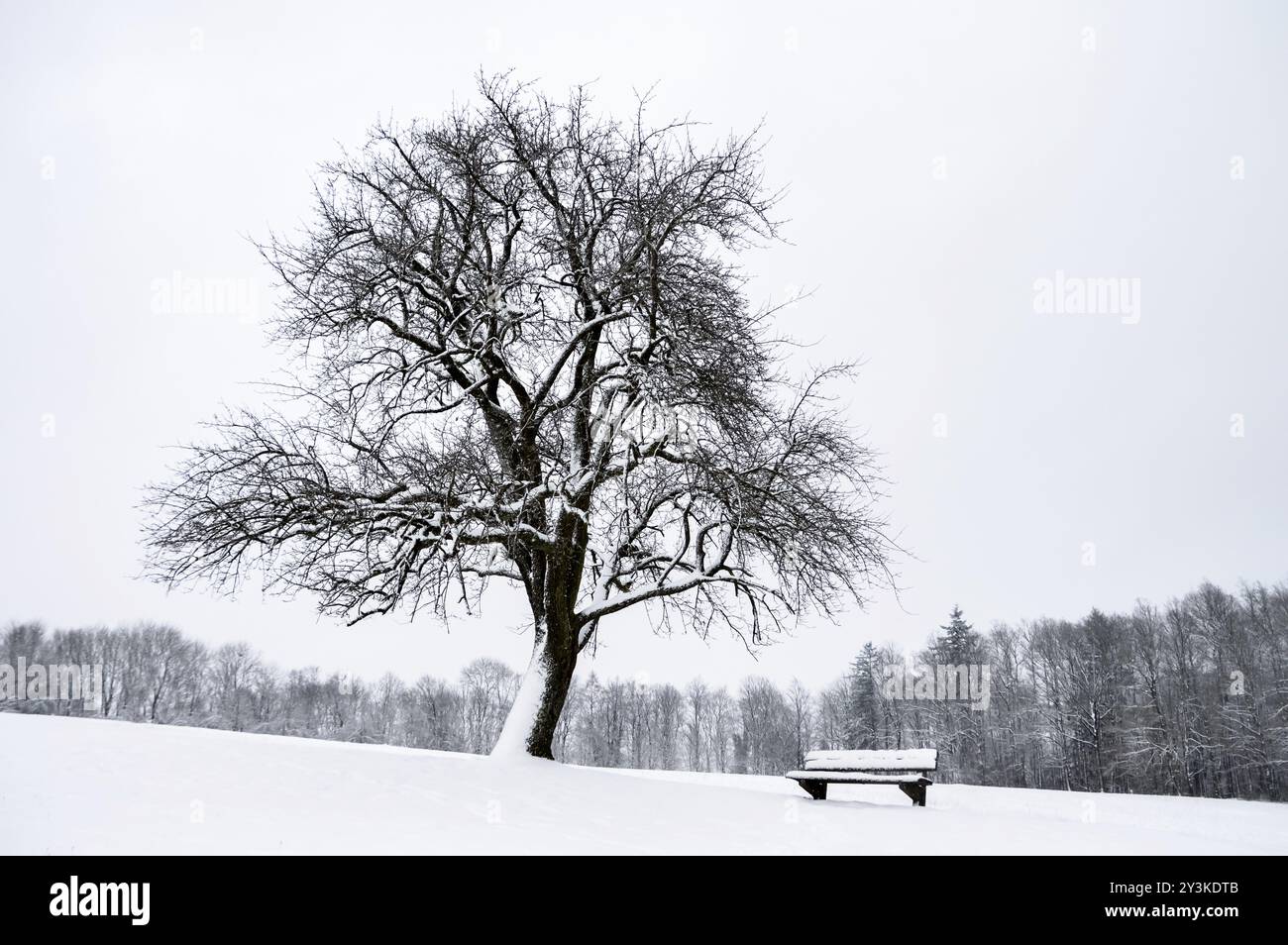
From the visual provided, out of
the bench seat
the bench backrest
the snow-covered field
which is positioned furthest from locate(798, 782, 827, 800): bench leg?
the snow-covered field

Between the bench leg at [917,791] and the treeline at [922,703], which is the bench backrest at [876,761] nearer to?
the bench leg at [917,791]

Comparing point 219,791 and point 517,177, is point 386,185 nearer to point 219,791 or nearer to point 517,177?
point 517,177

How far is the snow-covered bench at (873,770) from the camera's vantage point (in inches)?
384

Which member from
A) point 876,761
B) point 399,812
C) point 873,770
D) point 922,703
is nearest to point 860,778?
point 873,770

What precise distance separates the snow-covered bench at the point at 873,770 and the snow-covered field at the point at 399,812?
1.05m

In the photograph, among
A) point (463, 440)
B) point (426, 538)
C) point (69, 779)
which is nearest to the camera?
point (69, 779)

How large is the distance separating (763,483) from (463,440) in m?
4.17

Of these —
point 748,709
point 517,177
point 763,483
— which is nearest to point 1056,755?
point 748,709

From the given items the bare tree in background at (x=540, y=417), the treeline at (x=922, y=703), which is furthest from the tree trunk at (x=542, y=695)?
the treeline at (x=922, y=703)

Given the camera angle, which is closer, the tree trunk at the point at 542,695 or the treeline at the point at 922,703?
the tree trunk at the point at 542,695

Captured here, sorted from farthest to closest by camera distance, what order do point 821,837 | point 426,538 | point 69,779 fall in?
point 426,538 < point 821,837 < point 69,779

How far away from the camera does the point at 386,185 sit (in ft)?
38.0

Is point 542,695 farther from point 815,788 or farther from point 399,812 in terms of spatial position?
point 399,812
